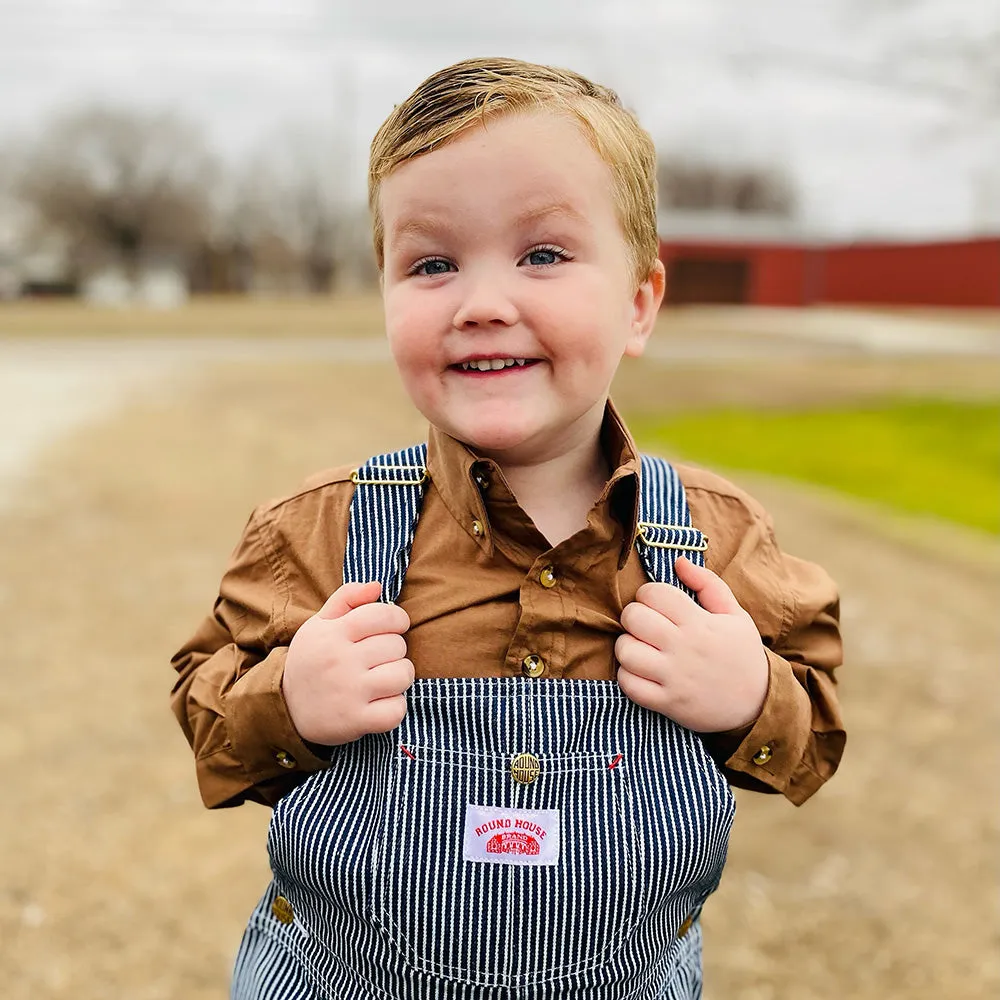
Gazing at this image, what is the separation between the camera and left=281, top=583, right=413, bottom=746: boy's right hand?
3.89 ft

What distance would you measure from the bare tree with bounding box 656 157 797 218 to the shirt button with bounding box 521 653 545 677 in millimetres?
41487

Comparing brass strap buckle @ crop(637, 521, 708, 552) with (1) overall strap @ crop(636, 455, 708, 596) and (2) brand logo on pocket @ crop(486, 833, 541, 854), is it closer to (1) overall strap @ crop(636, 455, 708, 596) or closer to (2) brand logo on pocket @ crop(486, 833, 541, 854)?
(1) overall strap @ crop(636, 455, 708, 596)

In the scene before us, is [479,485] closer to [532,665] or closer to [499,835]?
[532,665]

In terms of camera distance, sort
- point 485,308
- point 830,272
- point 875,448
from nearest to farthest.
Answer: point 485,308
point 875,448
point 830,272

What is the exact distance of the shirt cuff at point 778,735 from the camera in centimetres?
127

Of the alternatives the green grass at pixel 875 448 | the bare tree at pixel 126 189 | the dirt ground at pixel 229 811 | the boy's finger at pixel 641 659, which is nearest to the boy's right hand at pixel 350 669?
the boy's finger at pixel 641 659

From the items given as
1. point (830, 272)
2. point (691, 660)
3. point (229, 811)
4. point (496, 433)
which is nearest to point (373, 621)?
point (496, 433)

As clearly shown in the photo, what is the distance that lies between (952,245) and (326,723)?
1974 centimetres

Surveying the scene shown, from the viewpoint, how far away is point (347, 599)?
1.22 metres

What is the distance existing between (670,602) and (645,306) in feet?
1.19

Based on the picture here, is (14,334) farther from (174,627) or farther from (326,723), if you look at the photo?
(326,723)

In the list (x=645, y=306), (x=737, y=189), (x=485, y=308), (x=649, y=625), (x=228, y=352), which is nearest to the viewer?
(x=485, y=308)

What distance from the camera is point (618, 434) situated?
133cm

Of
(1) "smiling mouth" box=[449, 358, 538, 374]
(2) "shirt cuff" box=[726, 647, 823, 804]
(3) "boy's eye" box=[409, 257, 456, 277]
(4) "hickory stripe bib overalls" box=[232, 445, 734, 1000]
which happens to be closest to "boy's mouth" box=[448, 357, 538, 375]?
(1) "smiling mouth" box=[449, 358, 538, 374]
